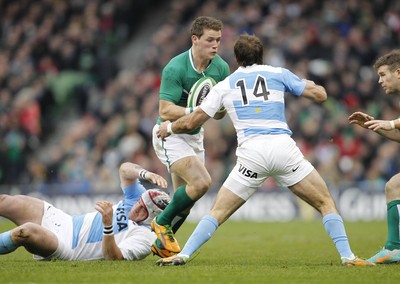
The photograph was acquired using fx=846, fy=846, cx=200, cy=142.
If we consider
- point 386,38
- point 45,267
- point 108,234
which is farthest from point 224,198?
point 386,38

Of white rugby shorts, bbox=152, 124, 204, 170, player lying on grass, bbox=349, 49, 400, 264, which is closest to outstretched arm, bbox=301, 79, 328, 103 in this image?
player lying on grass, bbox=349, 49, 400, 264

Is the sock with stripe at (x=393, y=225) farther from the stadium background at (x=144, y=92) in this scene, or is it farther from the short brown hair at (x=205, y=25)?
the stadium background at (x=144, y=92)

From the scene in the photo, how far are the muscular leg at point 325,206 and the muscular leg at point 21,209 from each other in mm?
3167

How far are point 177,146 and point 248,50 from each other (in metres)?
1.90

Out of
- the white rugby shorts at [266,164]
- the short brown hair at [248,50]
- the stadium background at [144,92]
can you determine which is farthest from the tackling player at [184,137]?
the stadium background at [144,92]

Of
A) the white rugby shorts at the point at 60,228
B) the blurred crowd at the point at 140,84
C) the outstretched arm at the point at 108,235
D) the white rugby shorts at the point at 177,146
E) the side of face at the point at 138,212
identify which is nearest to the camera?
the outstretched arm at the point at 108,235

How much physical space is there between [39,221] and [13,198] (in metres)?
0.42

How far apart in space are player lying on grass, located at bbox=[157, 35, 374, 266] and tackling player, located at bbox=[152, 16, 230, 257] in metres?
0.87

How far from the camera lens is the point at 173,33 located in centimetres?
2428

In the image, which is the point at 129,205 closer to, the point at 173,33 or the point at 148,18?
the point at 173,33

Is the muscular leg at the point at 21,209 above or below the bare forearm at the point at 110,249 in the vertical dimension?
above

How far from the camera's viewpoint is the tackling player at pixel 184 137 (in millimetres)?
10461

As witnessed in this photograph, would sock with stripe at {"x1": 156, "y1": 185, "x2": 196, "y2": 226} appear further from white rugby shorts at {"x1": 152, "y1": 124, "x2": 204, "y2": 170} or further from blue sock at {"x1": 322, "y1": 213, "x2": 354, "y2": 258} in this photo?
blue sock at {"x1": 322, "y1": 213, "x2": 354, "y2": 258}

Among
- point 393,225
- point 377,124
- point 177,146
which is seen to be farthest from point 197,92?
point 393,225
